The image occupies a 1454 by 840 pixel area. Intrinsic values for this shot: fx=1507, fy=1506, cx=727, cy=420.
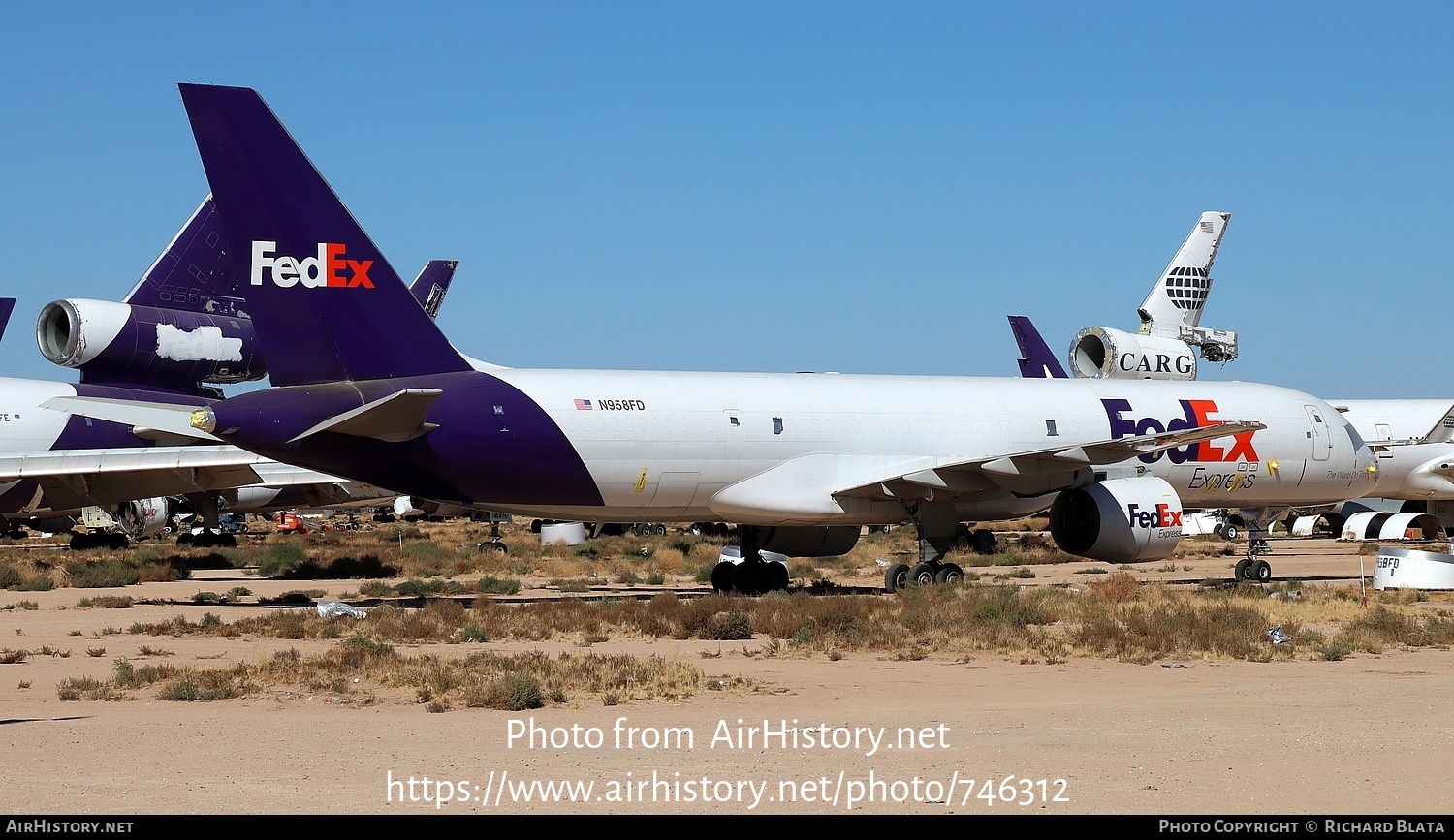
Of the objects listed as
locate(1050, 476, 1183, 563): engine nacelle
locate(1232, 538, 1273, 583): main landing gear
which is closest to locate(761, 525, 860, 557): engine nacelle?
locate(1050, 476, 1183, 563): engine nacelle

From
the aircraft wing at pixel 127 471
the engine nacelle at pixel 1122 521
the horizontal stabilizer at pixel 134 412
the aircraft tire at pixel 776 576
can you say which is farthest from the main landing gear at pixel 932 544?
the aircraft wing at pixel 127 471

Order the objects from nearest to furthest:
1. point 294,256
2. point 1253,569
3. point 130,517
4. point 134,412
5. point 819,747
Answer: point 819,747 < point 294,256 < point 134,412 < point 1253,569 < point 130,517

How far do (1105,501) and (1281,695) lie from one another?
1177cm

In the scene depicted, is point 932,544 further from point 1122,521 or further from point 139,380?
point 139,380

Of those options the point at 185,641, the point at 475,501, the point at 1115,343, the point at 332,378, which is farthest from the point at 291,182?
the point at 1115,343

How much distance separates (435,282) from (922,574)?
72.1ft

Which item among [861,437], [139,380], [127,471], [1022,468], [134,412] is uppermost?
[139,380]

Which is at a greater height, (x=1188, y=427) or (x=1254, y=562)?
(x=1188, y=427)

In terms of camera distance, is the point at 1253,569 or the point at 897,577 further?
the point at 1253,569

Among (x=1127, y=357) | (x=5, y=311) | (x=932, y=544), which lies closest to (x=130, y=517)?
(x=5, y=311)

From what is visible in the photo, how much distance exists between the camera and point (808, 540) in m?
25.8

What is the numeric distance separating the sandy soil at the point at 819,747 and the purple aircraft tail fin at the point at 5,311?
84.6ft

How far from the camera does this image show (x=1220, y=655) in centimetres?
1567

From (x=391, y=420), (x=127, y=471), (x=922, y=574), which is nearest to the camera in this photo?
(x=391, y=420)
